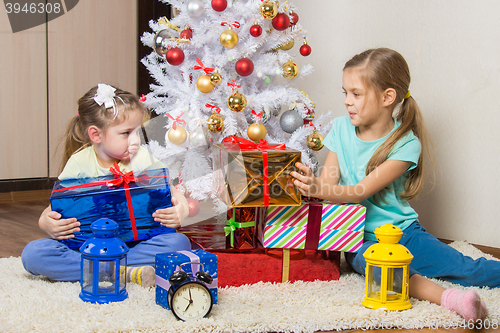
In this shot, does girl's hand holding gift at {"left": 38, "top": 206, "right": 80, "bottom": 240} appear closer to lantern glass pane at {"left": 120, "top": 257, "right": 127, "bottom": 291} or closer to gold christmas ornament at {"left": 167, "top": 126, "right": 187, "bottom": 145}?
lantern glass pane at {"left": 120, "top": 257, "right": 127, "bottom": 291}

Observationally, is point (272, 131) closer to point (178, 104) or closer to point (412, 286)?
point (178, 104)

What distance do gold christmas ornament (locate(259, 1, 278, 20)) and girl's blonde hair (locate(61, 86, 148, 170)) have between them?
598 millimetres

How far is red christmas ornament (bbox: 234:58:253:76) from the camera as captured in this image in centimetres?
172

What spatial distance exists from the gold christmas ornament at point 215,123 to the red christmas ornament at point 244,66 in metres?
0.19

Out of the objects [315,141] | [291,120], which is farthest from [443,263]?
[291,120]

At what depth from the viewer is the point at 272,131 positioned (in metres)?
Result: 1.93

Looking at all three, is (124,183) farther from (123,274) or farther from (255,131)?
(255,131)

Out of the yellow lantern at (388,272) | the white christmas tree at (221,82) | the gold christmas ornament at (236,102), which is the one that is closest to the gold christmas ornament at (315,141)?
the white christmas tree at (221,82)

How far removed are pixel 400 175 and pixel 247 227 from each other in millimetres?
484

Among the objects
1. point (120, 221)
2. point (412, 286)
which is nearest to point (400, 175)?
point (412, 286)

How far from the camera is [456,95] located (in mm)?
1771

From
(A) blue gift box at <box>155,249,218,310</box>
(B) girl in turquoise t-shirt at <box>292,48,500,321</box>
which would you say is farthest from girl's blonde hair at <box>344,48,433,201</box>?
(A) blue gift box at <box>155,249,218,310</box>

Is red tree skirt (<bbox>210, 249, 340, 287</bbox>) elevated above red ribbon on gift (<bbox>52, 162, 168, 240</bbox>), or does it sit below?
below

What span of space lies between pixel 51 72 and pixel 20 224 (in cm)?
124
